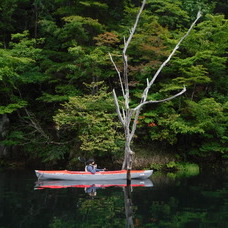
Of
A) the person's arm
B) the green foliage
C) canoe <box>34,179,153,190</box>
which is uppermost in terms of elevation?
the green foliage

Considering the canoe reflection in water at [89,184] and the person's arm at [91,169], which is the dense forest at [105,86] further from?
the canoe reflection in water at [89,184]

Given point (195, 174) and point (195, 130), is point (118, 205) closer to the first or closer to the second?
point (195, 174)

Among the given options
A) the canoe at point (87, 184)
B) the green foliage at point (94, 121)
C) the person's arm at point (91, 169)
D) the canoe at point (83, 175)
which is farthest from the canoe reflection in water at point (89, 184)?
the green foliage at point (94, 121)

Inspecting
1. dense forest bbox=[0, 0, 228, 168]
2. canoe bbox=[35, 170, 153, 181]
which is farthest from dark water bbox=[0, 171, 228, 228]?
dense forest bbox=[0, 0, 228, 168]

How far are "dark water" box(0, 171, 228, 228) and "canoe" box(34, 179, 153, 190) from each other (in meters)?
0.33

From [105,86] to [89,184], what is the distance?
757 centimetres

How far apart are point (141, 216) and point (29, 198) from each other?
4.48m

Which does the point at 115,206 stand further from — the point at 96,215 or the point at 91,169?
the point at 91,169

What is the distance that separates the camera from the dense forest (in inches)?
785

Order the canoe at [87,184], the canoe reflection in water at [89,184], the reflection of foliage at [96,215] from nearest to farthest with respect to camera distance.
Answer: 1. the reflection of foliage at [96,215]
2. the canoe reflection in water at [89,184]
3. the canoe at [87,184]

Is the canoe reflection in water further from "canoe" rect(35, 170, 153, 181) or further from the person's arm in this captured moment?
the person's arm

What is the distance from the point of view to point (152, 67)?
68.2 ft

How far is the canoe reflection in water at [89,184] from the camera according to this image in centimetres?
1509

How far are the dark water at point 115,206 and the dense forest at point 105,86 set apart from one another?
515cm
